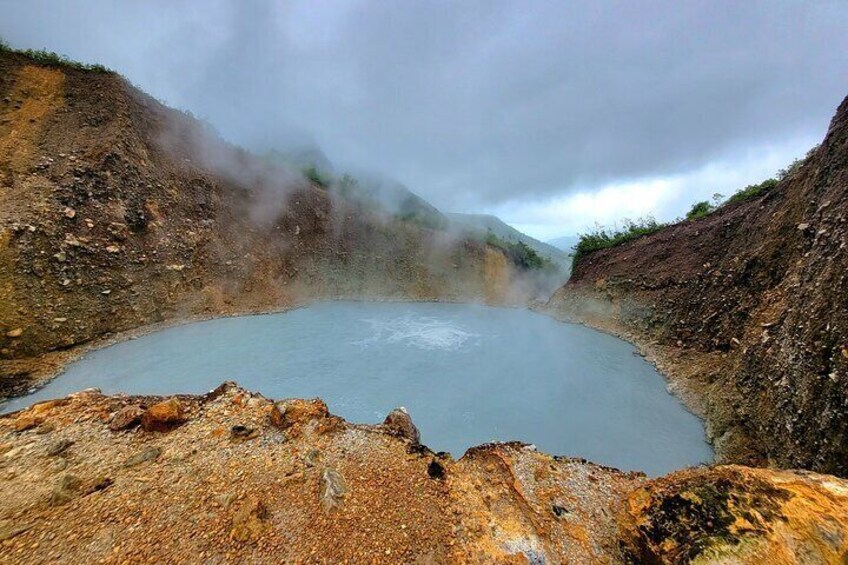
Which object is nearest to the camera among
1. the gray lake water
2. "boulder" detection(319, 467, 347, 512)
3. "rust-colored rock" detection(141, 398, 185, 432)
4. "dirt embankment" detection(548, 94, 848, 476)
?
"boulder" detection(319, 467, 347, 512)

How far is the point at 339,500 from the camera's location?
339cm

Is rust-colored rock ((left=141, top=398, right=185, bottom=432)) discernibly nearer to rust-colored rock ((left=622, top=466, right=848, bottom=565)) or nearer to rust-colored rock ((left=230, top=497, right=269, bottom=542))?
rust-colored rock ((left=230, top=497, right=269, bottom=542))

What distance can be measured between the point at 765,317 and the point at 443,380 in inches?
284

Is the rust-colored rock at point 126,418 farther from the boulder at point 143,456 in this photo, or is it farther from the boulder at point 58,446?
the boulder at point 143,456

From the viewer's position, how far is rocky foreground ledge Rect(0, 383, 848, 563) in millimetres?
2688

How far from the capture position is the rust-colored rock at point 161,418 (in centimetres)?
432

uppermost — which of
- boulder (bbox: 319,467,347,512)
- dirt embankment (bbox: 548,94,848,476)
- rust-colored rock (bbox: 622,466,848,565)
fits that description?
dirt embankment (bbox: 548,94,848,476)

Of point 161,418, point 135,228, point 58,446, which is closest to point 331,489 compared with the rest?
point 161,418

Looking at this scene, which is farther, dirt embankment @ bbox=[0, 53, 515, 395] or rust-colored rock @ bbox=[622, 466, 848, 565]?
dirt embankment @ bbox=[0, 53, 515, 395]

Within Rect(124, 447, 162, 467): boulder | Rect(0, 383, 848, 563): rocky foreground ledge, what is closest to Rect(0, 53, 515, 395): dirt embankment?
Rect(0, 383, 848, 563): rocky foreground ledge

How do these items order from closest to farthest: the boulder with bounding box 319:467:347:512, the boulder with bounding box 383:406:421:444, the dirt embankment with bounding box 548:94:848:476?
the boulder with bounding box 319:467:347:512
the dirt embankment with bounding box 548:94:848:476
the boulder with bounding box 383:406:421:444

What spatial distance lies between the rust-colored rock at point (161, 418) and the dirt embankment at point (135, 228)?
6238mm

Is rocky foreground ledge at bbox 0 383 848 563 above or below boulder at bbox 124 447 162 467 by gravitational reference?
above

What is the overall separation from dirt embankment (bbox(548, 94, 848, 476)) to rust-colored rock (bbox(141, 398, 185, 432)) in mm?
7841
